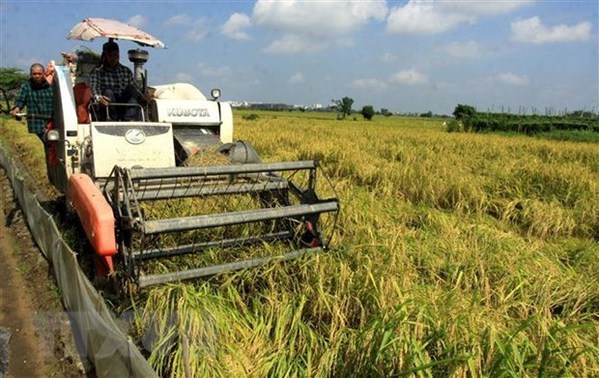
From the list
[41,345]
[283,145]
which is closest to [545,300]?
[41,345]

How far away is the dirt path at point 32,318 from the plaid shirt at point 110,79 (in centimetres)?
193

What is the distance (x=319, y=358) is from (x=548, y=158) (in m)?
10.3

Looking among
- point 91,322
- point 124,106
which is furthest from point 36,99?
point 91,322

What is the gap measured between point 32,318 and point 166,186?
1.48 metres

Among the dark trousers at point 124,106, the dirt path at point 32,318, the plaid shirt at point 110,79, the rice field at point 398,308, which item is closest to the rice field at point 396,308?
the rice field at point 398,308

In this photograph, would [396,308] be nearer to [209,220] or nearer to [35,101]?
[209,220]

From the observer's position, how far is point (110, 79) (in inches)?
Answer: 220

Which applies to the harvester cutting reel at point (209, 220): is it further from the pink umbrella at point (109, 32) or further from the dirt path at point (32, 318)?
the pink umbrella at point (109, 32)

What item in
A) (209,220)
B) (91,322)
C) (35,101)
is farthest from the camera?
(35,101)

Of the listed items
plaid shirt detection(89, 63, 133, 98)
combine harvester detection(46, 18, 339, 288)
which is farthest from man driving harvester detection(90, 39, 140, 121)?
combine harvester detection(46, 18, 339, 288)

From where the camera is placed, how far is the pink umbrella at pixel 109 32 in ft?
16.8

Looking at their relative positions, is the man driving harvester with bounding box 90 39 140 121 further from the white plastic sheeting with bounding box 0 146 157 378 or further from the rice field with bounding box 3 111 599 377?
the rice field with bounding box 3 111 599 377

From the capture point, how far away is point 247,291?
12.1 ft

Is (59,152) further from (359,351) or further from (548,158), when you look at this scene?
(548,158)
